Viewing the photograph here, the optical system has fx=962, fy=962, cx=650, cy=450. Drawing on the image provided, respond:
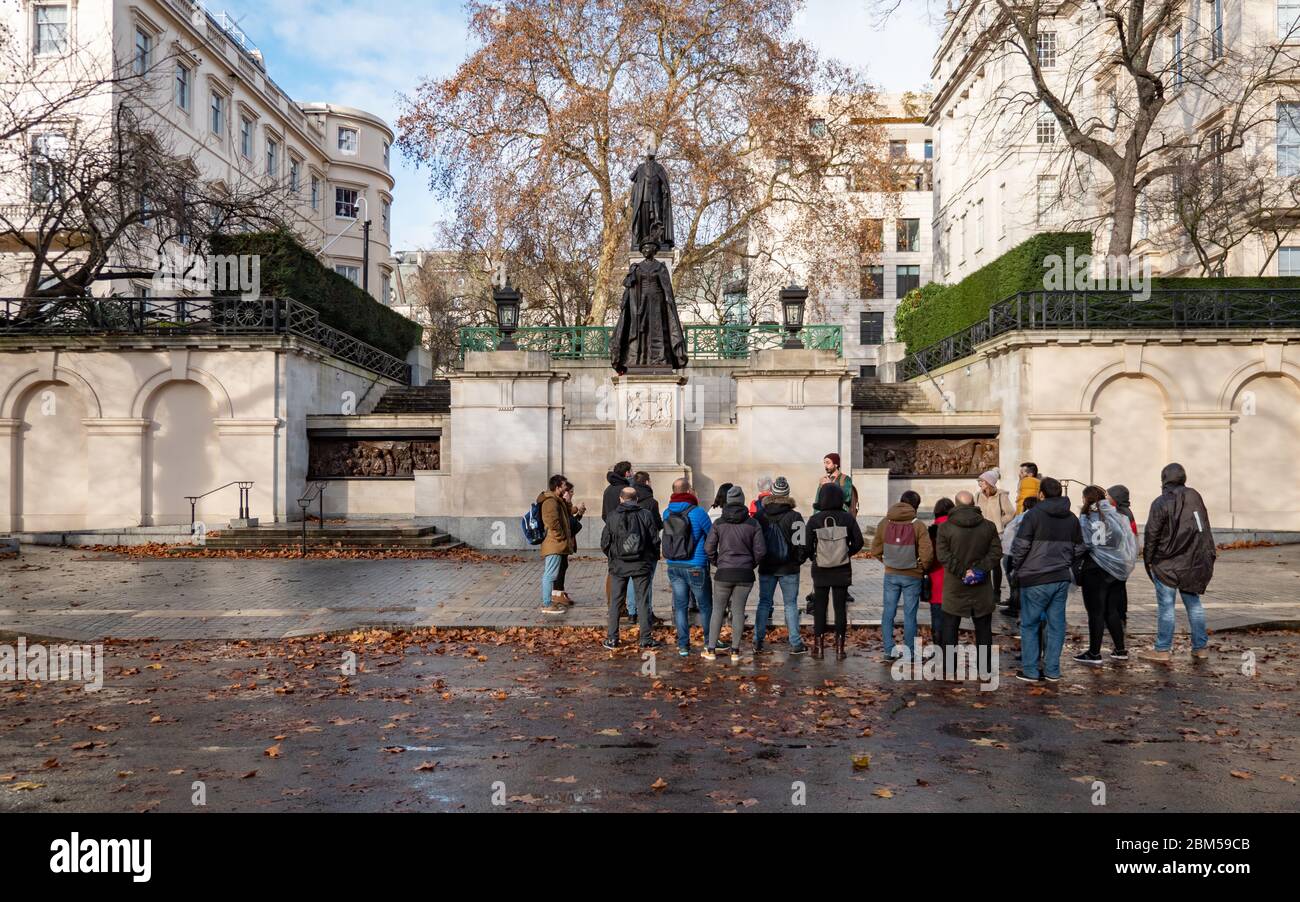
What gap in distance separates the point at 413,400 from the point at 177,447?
731 centimetres

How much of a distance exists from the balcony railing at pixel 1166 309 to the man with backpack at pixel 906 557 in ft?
43.3

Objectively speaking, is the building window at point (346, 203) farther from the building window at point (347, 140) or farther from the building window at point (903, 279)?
the building window at point (903, 279)

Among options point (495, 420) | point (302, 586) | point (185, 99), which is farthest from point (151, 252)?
point (302, 586)

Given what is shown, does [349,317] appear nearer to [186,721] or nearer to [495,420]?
[495,420]

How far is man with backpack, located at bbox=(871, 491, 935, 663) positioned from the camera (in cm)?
979

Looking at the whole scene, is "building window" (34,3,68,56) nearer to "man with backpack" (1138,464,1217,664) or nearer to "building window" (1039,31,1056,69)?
"man with backpack" (1138,464,1217,664)

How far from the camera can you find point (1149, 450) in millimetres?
21453

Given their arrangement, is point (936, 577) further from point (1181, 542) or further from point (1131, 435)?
point (1131, 435)

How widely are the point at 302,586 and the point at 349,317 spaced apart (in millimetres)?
14359

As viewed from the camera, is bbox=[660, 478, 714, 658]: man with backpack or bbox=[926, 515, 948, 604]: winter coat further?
bbox=[660, 478, 714, 658]: man with backpack

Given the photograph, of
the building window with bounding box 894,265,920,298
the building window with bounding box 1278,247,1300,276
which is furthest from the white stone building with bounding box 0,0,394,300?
the building window with bounding box 1278,247,1300,276

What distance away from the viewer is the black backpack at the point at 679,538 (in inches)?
397

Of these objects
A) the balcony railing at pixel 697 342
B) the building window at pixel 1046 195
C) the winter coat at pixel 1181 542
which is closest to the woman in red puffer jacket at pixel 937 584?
the winter coat at pixel 1181 542

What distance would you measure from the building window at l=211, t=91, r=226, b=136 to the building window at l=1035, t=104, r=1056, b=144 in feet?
120
